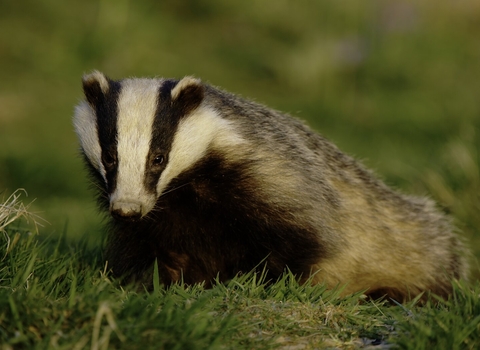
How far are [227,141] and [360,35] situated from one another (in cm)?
799

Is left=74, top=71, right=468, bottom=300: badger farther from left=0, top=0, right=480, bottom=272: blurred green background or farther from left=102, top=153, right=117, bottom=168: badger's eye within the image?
left=0, top=0, right=480, bottom=272: blurred green background

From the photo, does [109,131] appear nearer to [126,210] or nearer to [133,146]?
[133,146]

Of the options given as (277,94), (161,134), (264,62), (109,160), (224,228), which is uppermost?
(161,134)

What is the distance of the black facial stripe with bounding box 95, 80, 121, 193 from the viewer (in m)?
3.25

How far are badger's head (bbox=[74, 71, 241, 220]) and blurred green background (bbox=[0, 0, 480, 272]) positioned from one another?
4088 mm

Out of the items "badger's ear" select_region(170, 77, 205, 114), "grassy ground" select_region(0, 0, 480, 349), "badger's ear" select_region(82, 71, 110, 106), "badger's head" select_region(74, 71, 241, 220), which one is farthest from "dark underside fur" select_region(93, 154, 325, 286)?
"badger's ear" select_region(82, 71, 110, 106)

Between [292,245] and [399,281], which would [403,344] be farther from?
[399,281]

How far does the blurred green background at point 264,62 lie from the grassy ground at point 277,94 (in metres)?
0.02

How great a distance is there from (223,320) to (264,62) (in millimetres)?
8910

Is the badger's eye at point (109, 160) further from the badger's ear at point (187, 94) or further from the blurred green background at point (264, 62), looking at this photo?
the blurred green background at point (264, 62)

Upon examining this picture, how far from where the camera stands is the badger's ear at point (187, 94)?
338 centimetres

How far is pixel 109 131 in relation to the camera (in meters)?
3.30

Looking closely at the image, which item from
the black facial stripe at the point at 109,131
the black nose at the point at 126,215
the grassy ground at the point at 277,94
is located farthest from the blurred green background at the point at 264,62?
the black nose at the point at 126,215

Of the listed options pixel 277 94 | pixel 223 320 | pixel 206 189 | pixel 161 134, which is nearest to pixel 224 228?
pixel 206 189
